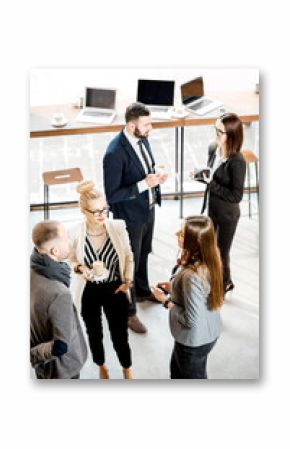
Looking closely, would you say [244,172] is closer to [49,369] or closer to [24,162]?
[24,162]

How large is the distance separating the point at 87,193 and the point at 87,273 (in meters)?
0.47

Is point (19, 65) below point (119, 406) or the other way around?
the other way around

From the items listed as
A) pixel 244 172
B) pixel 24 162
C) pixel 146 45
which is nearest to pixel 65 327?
pixel 24 162

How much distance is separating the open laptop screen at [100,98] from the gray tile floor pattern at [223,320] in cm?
68

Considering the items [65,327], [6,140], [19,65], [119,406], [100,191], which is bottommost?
[119,406]

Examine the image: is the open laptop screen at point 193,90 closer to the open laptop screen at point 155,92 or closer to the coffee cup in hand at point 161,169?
the open laptop screen at point 155,92

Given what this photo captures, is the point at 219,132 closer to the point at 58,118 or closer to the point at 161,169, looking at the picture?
the point at 161,169

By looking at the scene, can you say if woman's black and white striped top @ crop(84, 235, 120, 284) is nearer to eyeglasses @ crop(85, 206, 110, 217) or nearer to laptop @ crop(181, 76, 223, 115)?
eyeglasses @ crop(85, 206, 110, 217)

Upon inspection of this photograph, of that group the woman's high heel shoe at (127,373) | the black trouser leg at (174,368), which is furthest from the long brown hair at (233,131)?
the woman's high heel shoe at (127,373)

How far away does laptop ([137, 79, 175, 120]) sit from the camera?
501 centimetres

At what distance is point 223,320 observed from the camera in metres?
5.06

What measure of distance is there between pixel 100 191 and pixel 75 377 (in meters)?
1.13

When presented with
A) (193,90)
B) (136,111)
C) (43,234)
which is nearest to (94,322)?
(43,234)

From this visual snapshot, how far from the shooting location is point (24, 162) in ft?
16.5
